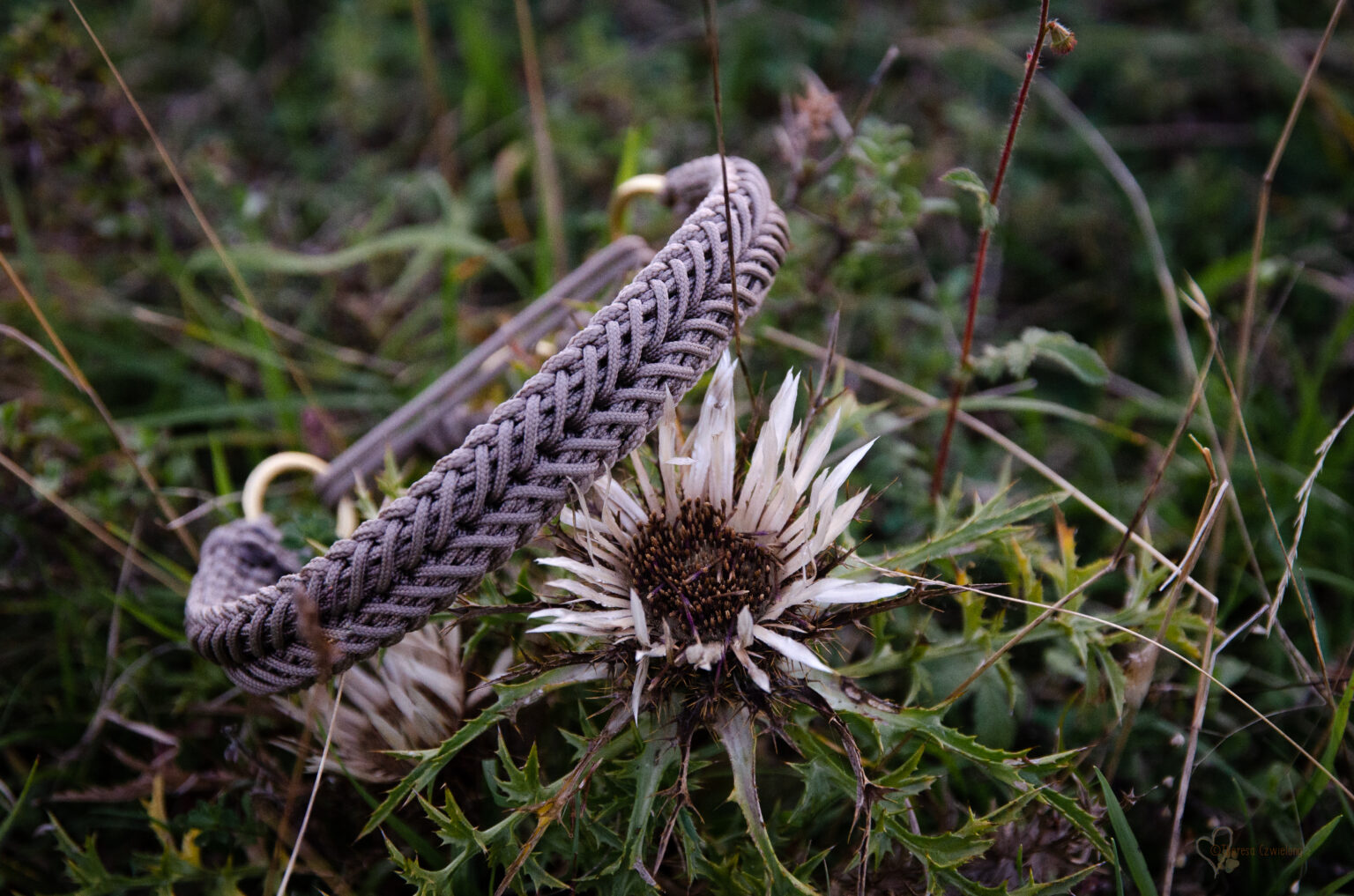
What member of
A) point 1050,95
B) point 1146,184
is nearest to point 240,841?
point 1050,95

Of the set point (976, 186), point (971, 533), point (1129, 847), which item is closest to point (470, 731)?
point (971, 533)

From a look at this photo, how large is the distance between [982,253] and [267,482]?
144 cm

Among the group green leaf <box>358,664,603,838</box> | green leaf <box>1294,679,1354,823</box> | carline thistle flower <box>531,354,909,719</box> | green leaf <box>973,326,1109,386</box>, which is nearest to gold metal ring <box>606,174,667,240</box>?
carline thistle flower <box>531,354,909,719</box>

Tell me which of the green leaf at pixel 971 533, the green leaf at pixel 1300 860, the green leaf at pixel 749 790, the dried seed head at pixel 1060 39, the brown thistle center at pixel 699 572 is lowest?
the green leaf at pixel 1300 860

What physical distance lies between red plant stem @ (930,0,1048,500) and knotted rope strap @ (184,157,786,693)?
53cm

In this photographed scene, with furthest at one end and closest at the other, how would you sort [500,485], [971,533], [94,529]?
1. [94,529]
2. [971,533]
3. [500,485]

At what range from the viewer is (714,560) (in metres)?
1.26

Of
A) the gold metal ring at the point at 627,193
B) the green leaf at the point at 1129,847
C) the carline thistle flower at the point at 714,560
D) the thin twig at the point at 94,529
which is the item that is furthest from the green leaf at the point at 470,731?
the gold metal ring at the point at 627,193

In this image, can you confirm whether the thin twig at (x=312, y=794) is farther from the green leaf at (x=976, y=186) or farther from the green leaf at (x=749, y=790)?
the green leaf at (x=976, y=186)

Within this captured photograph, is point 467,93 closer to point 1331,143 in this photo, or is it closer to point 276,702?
point 276,702

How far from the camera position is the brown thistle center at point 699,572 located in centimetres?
122

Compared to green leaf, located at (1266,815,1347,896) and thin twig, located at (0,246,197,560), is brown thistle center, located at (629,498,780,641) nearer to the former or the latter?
green leaf, located at (1266,815,1347,896)

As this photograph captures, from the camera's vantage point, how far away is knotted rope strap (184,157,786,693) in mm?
1151

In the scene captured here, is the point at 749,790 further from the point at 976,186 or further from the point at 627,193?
the point at 627,193
